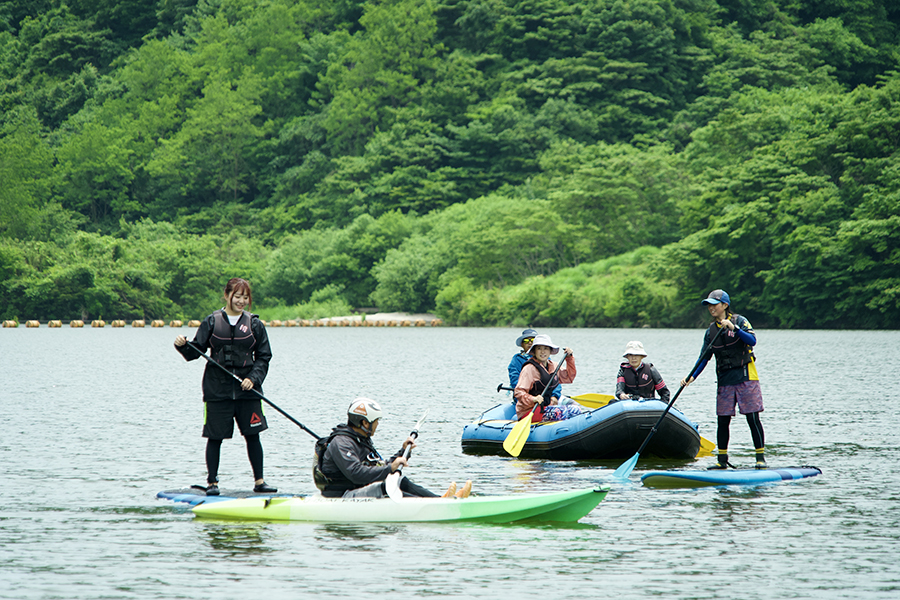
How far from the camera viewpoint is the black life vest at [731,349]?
11828 mm

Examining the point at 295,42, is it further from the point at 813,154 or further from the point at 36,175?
the point at 813,154

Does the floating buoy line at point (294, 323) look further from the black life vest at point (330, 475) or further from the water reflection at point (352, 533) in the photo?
the water reflection at point (352, 533)

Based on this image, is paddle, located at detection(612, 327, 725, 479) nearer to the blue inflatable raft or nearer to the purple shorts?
the blue inflatable raft

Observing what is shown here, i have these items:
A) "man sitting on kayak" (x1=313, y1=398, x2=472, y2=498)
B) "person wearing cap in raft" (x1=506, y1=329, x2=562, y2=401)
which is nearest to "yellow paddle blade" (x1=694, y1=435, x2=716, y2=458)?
"person wearing cap in raft" (x1=506, y1=329, x2=562, y2=401)

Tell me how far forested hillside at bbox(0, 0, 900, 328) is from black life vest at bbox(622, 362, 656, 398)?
40266 millimetres

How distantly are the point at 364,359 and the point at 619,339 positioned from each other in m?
17.1

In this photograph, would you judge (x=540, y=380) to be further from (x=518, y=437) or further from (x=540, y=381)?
(x=518, y=437)

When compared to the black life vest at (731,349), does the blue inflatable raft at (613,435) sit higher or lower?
lower

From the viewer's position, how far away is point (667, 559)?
8531 mm

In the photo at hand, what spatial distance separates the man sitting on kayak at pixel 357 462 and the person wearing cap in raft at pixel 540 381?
4153 mm

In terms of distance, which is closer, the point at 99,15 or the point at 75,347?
the point at 75,347

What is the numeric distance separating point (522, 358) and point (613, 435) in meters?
1.74

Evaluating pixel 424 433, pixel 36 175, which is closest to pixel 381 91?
pixel 36 175

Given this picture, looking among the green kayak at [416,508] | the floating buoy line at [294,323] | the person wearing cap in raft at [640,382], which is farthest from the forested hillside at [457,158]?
the green kayak at [416,508]
